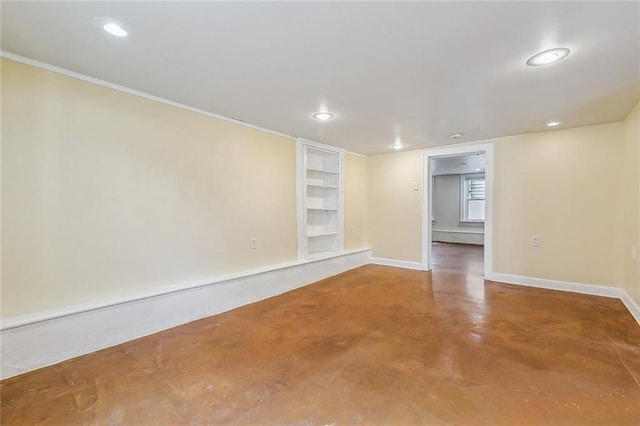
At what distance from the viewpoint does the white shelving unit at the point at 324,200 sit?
4.86 meters

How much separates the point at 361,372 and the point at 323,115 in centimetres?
257

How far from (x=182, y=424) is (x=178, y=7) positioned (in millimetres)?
2210

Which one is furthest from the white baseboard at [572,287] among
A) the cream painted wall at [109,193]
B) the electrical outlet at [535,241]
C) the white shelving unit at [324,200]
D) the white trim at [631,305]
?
the cream painted wall at [109,193]

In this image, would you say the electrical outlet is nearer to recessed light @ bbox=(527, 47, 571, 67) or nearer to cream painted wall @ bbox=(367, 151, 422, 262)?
cream painted wall @ bbox=(367, 151, 422, 262)

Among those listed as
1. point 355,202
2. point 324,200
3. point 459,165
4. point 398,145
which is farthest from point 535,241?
point 459,165

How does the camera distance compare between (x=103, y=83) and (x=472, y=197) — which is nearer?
(x=103, y=83)

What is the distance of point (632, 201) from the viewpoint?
3.13 m

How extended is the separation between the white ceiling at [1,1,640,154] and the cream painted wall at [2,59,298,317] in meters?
0.27

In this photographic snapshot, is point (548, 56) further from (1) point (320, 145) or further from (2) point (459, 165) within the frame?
(2) point (459, 165)

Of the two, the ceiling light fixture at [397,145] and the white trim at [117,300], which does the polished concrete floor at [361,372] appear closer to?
the white trim at [117,300]

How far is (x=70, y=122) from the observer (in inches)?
89.5

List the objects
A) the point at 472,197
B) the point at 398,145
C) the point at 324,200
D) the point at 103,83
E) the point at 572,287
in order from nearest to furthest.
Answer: the point at 103,83, the point at 572,287, the point at 398,145, the point at 324,200, the point at 472,197

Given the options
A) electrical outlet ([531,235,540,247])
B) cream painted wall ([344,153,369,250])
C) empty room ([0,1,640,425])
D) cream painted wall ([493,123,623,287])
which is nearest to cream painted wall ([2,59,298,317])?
empty room ([0,1,640,425])

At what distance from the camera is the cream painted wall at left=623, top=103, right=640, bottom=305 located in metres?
2.89
